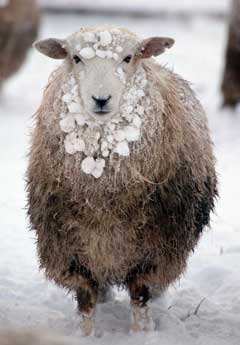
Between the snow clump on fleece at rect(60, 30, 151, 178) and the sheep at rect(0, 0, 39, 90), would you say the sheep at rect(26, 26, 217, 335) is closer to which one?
the snow clump on fleece at rect(60, 30, 151, 178)

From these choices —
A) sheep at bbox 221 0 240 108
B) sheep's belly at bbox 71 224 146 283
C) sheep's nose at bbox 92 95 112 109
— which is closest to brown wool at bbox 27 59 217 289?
sheep's belly at bbox 71 224 146 283

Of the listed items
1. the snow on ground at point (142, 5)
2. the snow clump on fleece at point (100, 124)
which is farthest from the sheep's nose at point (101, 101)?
the snow on ground at point (142, 5)

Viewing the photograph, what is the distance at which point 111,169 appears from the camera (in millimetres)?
4473

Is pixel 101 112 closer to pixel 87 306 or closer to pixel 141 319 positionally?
pixel 87 306

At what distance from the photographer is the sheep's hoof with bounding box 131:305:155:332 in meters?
4.98

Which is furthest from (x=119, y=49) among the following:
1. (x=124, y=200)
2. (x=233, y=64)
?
(x=233, y=64)

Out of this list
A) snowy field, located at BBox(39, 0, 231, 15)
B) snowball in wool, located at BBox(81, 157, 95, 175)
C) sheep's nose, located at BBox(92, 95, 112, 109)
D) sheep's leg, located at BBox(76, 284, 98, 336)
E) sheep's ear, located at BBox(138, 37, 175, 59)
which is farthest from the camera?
snowy field, located at BBox(39, 0, 231, 15)

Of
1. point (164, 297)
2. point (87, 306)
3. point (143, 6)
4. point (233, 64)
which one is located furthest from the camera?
point (143, 6)

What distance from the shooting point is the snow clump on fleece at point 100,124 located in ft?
14.4

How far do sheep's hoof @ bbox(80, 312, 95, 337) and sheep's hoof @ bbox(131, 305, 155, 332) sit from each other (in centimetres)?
25

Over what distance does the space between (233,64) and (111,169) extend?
870 cm

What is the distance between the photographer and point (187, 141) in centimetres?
477

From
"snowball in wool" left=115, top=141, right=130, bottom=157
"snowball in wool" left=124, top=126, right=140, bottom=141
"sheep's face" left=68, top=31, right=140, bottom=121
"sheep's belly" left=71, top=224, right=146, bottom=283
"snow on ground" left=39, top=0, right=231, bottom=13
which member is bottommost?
"snow on ground" left=39, top=0, right=231, bottom=13

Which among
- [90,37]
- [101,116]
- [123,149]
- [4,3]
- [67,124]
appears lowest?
[4,3]
